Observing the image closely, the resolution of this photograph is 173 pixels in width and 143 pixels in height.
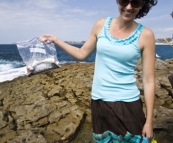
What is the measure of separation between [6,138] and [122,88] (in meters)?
3.25

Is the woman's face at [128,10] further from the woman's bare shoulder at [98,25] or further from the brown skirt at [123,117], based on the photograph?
the brown skirt at [123,117]

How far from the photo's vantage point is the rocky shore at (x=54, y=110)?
15.2ft

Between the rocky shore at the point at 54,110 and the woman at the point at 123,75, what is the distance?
281 cm

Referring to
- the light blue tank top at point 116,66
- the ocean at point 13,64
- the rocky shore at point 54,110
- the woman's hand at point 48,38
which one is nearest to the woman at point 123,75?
the light blue tank top at point 116,66

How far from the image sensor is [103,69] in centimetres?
171

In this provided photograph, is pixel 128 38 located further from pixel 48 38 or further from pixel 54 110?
pixel 54 110

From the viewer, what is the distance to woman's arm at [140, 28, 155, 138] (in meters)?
1.61

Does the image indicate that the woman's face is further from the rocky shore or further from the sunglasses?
the rocky shore

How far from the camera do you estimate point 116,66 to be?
1.65m

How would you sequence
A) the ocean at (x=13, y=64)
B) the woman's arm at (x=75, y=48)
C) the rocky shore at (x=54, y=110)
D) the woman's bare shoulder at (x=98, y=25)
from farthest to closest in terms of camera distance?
1. the ocean at (x=13, y=64)
2. the rocky shore at (x=54, y=110)
3. the woman's arm at (x=75, y=48)
4. the woman's bare shoulder at (x=98, y=25)

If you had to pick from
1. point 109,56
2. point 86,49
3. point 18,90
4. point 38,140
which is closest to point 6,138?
point 38,140

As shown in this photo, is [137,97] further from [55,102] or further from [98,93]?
[55,102]

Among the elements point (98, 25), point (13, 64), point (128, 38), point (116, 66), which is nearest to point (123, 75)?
point (116, 66)

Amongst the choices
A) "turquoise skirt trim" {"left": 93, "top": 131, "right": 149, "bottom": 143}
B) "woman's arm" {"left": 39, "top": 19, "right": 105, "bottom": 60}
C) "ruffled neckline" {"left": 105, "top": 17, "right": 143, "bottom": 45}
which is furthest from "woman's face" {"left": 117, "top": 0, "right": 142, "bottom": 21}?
"turquoise skirt trim" {"left": 93, "top": 131, "right": 149, "bottom": 143}
